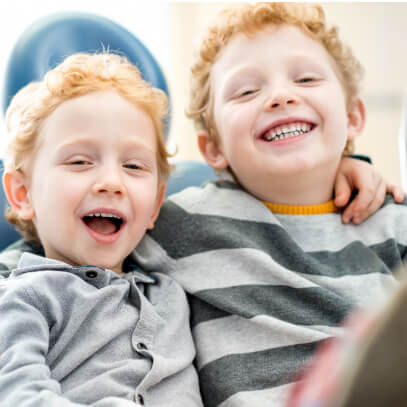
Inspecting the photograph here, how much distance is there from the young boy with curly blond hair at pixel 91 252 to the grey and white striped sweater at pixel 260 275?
40 mm

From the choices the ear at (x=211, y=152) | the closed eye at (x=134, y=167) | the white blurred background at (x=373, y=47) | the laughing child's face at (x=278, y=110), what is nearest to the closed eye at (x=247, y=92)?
the laughing child's face at (x=278, y=110)

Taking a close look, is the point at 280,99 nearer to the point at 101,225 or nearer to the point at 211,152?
the point at 211,152

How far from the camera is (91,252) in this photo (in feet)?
2.58

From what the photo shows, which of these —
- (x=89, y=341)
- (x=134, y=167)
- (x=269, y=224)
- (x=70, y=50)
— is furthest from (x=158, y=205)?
(x=70, y=50)

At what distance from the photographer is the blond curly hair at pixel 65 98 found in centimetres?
82

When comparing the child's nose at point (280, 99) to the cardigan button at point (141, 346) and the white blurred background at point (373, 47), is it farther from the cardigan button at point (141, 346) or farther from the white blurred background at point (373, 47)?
the white blurred background at point (373, 47)

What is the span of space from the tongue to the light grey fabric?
0.09m

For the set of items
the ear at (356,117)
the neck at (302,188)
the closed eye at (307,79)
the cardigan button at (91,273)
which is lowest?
the cardigan button at (91,273)

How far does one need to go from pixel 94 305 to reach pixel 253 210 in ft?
1.21

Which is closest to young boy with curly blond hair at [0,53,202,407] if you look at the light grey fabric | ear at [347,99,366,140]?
the light grey fabric

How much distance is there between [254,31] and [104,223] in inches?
18.6

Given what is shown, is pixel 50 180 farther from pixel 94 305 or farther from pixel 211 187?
pixel 211 187

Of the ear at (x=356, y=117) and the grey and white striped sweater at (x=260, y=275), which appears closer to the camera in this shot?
the grey and white striped sweater at (x=260, y=275)

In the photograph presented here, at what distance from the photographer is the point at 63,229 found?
2.56 feet
